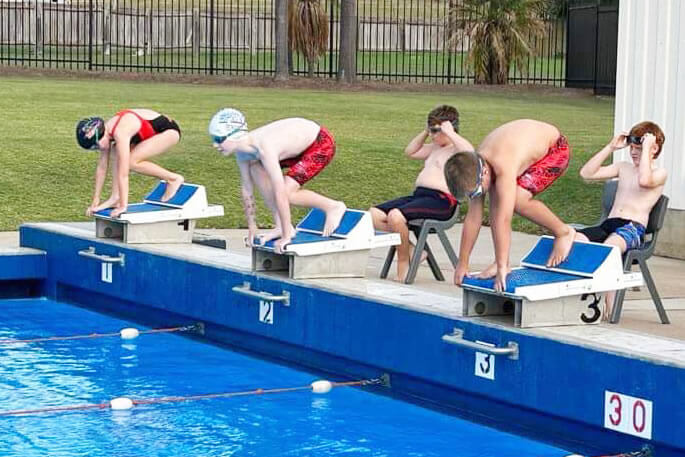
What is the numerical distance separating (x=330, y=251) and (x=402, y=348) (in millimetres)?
1237

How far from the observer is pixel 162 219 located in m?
11.0

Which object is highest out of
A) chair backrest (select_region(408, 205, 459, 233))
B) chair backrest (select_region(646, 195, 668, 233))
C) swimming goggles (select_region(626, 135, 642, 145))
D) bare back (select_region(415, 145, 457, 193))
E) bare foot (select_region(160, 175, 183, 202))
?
swimming goggles (select_region(626, 135, 642, 145))

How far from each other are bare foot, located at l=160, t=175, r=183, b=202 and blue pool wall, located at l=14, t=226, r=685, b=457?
64 cm

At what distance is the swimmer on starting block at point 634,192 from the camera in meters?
8.54

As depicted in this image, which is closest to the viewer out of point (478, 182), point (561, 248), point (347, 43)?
point (478, 182)

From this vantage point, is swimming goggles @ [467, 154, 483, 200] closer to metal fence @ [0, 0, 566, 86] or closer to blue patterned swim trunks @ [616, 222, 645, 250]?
blue patterned swim trunks @ [616, 222, 645, 250]

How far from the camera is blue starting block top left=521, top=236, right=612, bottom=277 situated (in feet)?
24.5

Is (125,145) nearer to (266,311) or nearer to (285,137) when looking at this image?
(285,137)

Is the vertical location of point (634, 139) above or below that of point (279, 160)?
above

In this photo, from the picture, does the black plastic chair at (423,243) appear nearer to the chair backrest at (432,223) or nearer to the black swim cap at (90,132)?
the chair backrest at (432,223)

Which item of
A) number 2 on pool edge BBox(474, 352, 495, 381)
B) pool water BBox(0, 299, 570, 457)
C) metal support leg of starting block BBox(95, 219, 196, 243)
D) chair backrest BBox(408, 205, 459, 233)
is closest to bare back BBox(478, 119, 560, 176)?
number 2 on pool edge BBox(474, 352, 495, 381)

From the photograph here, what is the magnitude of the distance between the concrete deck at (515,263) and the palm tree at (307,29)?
18.2 metres

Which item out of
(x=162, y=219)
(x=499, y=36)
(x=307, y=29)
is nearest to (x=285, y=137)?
(x=162, y=219)

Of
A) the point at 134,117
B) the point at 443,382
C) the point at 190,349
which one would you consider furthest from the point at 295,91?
the point at 443,382
